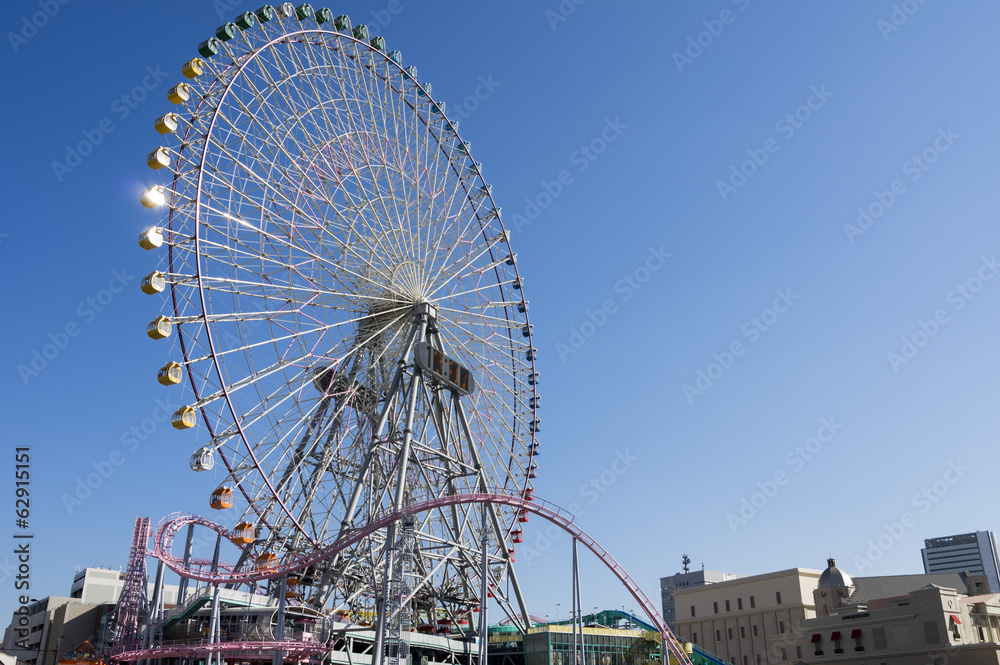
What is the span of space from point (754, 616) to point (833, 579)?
38.4 ft

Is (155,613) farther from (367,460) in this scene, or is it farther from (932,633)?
(932,633)

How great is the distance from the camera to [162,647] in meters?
48.1

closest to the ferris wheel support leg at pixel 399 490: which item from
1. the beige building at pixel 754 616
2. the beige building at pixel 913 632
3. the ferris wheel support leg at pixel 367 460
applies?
the ferris wheel support leg at pixel 367 460

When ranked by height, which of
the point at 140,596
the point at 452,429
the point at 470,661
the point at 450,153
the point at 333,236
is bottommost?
the point at 470,661

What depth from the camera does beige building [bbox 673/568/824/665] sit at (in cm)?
9031

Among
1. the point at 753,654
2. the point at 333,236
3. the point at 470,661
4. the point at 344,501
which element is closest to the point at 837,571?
the point at 753,654

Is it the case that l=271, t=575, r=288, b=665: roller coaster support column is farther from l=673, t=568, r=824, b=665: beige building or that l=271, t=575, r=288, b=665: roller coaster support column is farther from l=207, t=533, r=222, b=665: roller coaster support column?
l=673, t=568, r=824, b=665: beige building

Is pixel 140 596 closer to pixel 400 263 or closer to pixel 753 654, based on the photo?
pixel 400 263

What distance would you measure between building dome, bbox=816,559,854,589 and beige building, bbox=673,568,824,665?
401cm

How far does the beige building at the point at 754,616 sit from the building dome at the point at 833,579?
13.2 ft

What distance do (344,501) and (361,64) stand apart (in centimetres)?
2880

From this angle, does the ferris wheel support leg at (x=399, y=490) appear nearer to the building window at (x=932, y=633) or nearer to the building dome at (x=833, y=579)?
the building window at (x=932, y=633)

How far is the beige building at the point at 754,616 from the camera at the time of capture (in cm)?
9031

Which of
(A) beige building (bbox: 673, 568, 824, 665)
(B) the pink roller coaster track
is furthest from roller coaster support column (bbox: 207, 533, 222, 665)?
(A) beige building (bbox: 673, 568, 824, 665)
